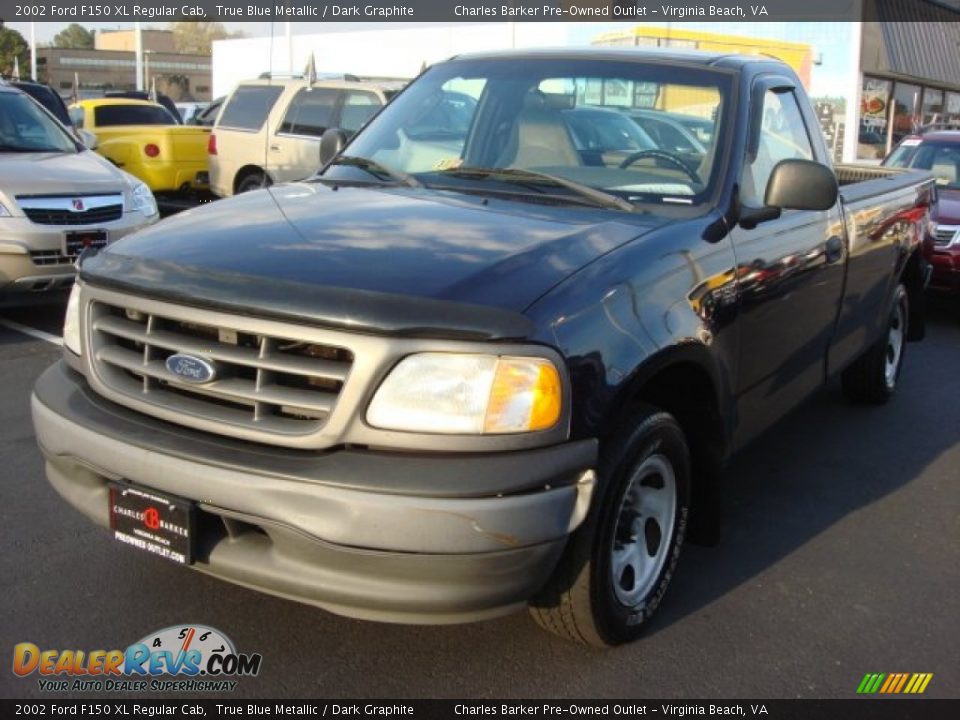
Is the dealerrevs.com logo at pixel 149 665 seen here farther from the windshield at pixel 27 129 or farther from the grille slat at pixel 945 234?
the grille slat at pixel 945 234

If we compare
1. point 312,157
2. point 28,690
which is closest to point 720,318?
point 28,690

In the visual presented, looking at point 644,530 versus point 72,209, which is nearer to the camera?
point 644,530

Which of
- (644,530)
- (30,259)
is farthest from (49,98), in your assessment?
(644,530)

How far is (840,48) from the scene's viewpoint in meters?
25.5

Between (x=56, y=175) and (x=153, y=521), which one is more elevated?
(x=56, y=175)

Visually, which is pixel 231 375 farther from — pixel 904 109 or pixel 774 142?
pixel 904 109

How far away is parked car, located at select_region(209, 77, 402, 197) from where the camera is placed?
11789 millimetres

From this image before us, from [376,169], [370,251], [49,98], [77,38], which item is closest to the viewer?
[370,251]

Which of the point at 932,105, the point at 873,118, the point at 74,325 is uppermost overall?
the point at 932,105

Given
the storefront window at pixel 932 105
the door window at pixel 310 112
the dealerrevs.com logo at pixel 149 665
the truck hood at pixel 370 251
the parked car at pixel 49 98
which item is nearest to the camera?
the truck hood at pixel 370 251

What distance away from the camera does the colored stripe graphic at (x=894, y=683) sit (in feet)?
9.94

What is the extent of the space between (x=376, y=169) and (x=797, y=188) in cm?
166

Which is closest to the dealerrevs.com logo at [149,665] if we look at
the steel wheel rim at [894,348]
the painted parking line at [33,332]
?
the painted parking line at [33,332]

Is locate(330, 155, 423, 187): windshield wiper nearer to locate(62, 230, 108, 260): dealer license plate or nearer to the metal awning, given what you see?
locate(62, 230, 108, 260): dealer license plate
